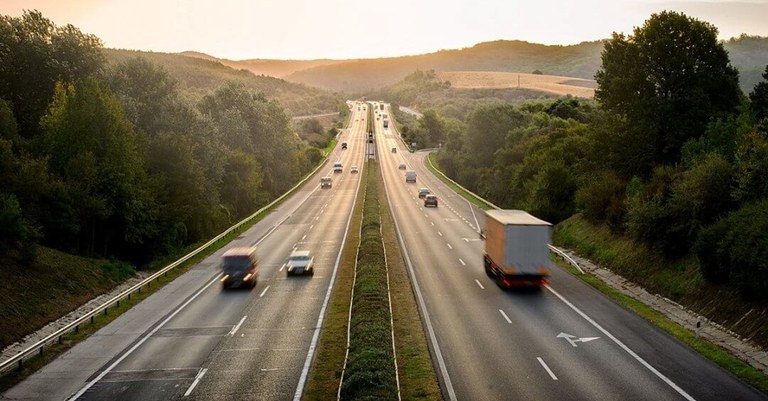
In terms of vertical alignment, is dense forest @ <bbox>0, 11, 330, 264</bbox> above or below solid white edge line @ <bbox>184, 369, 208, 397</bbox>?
above

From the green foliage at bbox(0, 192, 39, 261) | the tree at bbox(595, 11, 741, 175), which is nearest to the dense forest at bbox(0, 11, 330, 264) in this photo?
the green foliage at bbox(0, 192, 39, 261)

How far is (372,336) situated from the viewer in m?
23.4

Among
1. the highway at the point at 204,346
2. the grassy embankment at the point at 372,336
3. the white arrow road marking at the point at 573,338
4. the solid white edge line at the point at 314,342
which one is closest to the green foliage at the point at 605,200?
the grassy embankment at the point at 372,336

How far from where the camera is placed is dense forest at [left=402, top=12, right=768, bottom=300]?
93.6 feet

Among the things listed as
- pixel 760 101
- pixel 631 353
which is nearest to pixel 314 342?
pixel 631 353

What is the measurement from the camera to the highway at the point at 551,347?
776 inches

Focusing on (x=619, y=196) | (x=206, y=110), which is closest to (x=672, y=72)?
(x=619, y=196)

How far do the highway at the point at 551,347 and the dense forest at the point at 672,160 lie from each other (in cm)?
544

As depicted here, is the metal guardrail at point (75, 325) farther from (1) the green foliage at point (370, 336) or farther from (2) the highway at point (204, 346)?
(1) the green foliage at point (370, 336)

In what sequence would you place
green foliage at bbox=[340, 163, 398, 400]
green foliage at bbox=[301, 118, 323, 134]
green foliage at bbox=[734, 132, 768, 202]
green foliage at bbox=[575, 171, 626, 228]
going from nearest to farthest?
green foliage at bbox=[340, 163, 398, 400] → green foliage at bbox=[734, 132, 768, 202] → green foliage at bbox=[575, 171, 626, 228] → green foliage at bbox=[301, 118, 323, 134]

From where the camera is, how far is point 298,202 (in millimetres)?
82438

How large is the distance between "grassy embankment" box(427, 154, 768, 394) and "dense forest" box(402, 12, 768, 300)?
712 millimetres

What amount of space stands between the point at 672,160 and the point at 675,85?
5.68m

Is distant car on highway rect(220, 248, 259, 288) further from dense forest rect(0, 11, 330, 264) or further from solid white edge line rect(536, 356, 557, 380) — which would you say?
solid white edge line rect(536, 356, 557, 380)
